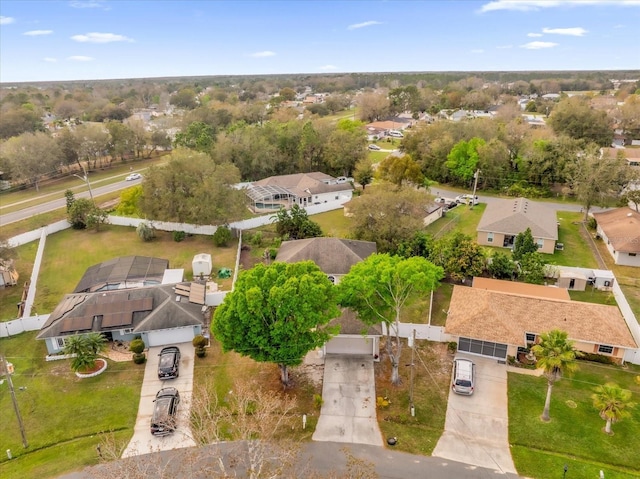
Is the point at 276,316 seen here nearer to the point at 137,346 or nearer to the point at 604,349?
the point at 137,346

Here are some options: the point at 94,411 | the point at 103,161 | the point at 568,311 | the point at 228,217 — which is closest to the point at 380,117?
the point at 103,161

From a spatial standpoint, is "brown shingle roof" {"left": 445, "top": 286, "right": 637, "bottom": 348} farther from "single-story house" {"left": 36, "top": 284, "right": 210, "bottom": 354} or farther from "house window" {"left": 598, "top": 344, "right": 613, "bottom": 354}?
"single-story house" {"left": 36, "top": 284, "right": 210, "bottom": 354}

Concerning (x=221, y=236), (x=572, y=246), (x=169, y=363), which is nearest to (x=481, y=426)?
(x=169, y=363)

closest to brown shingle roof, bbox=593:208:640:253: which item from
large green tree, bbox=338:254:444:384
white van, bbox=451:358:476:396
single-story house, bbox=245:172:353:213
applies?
white van, bbox=451:358:476:396

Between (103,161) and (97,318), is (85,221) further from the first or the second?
(103,161)

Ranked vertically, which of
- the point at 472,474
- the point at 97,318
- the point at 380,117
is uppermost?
the point at 380,117

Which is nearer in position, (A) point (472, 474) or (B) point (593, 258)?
(A) point (472, 474)

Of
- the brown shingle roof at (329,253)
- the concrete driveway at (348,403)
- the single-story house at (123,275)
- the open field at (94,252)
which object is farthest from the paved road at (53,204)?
the concrete driveway at (348,403)
